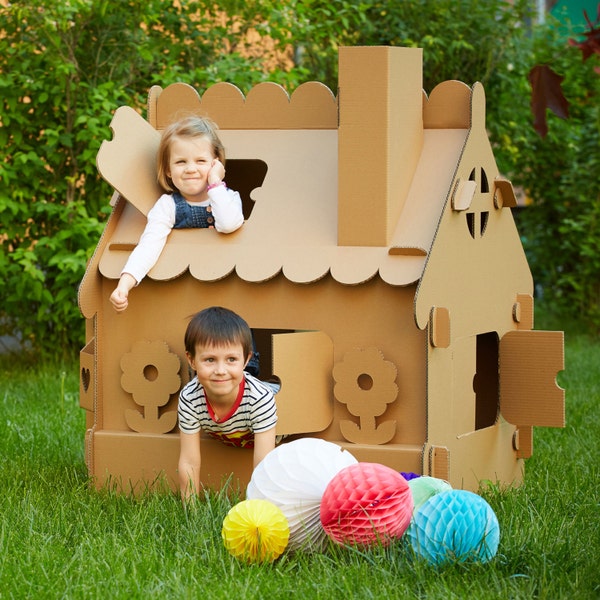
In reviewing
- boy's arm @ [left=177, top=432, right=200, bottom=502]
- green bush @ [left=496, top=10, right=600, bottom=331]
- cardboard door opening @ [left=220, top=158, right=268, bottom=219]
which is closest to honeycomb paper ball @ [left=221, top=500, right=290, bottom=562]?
boy's arm @ [left=177, top=432, right=200, bottom=502]

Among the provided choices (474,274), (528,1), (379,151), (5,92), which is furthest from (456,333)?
(528,1)

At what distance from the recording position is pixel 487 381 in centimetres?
375

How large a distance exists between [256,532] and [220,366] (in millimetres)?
558

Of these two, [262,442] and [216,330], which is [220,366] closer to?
[216,330]

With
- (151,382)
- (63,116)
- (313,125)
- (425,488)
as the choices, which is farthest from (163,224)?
(63,116)

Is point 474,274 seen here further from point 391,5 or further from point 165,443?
point 391,5

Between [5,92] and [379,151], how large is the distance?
9.41 ft

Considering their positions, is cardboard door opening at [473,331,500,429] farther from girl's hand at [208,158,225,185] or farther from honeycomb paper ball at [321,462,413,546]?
honeycomb paper ball at [321,462,413,546]

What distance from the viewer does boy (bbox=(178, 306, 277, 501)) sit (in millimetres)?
2807

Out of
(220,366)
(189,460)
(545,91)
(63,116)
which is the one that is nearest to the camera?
(545,91)

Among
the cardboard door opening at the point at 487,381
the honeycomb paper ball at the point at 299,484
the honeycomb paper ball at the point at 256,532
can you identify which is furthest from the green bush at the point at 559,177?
the honeycomb paper ball at the point at 256,532

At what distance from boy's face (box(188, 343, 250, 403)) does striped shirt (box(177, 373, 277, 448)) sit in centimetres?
5

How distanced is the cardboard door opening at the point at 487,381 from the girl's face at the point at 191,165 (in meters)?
1.16

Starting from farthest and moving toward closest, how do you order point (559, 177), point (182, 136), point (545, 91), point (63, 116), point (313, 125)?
point (559, 177) < point (63, 116) < point (313, 125) < point (182, 136) < point (545, 91)
